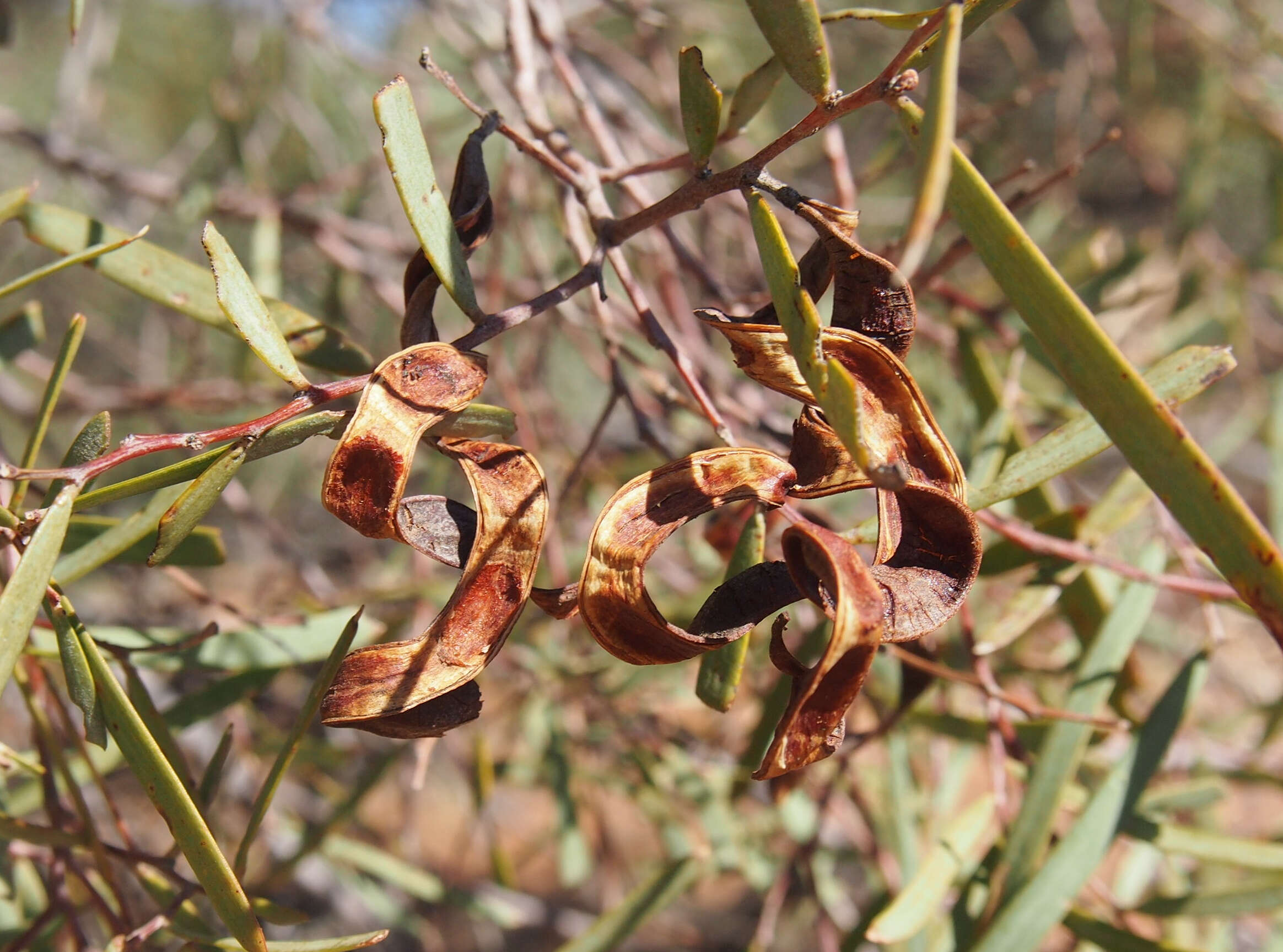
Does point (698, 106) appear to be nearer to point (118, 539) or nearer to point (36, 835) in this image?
point (118, 539)

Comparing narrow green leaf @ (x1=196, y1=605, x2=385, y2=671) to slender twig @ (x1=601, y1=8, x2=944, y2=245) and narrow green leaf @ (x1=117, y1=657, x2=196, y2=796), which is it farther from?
slender twig @ (x1=601, y1=8, x2=944, y2=245)

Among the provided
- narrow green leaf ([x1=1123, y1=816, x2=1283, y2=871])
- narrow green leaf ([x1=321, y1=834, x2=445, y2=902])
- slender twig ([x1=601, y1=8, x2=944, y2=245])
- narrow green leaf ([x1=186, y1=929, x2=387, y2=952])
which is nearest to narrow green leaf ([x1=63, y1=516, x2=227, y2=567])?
narrow green leaf ([x1=186, y1=929, x2=387, y2=952])

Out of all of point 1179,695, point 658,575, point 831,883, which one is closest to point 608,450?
point 658,575

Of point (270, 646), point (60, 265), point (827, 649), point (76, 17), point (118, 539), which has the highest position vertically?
point (76, 17)

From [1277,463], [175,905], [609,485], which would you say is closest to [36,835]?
[175,905]

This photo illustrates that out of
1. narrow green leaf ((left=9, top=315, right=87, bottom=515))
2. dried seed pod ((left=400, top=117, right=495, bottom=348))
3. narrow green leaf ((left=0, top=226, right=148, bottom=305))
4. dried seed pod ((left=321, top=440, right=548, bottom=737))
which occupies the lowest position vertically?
dried seed pod ((left=321, top=440, right=548, bottom=737))

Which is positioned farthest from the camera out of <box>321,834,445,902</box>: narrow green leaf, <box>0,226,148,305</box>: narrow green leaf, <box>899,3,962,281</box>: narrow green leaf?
<box>321,834,445,902</box>: narrow green leaf
